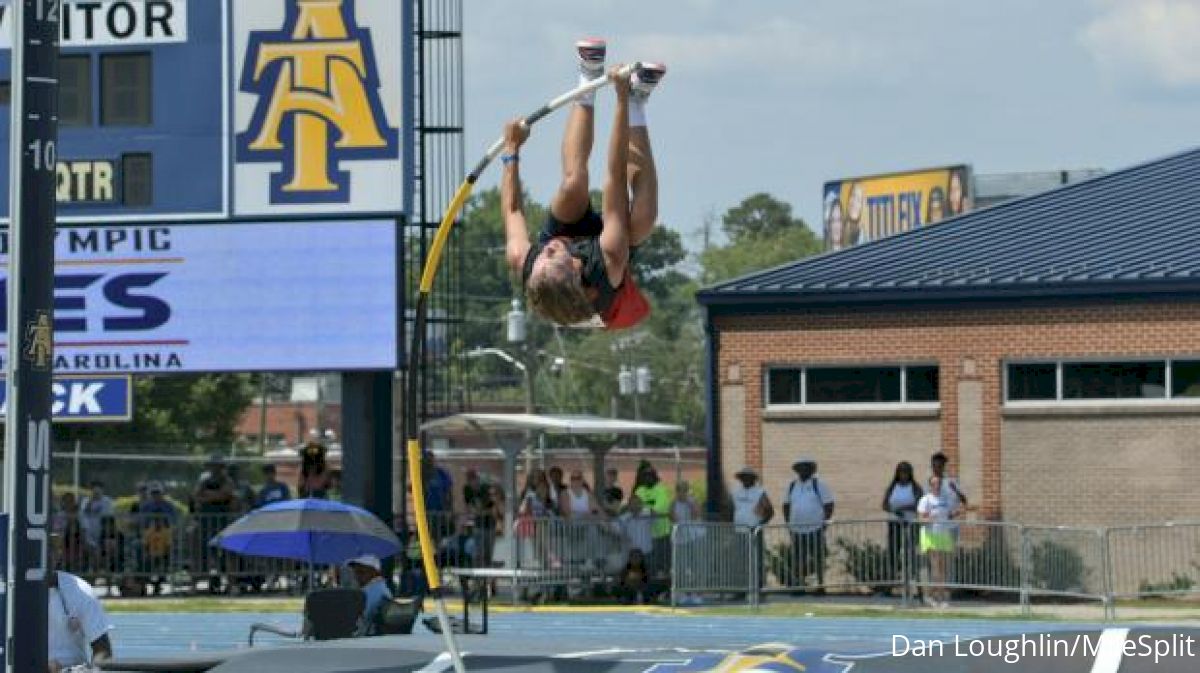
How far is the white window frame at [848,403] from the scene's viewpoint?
29.4 m

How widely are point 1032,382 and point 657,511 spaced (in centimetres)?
563

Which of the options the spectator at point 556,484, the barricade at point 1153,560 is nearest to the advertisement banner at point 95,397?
the spectator at point 556,484

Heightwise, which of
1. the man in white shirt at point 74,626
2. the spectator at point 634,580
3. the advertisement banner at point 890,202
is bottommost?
the spectator at point 634,580

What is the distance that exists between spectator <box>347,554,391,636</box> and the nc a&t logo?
8.59 meters

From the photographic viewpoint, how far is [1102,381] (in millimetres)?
28375

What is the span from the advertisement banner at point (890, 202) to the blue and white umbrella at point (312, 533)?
44.3m

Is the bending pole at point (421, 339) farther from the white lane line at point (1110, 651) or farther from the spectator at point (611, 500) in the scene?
the spectator at point (611, 500)

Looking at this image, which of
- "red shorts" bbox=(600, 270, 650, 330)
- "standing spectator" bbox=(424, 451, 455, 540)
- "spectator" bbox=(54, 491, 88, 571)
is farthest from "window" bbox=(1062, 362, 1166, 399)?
"red shorts" bbox=(600, 270, 650, 330)

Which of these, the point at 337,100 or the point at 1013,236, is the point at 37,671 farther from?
the point at 1013,236

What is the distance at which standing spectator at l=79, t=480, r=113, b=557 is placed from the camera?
2669 centimetres

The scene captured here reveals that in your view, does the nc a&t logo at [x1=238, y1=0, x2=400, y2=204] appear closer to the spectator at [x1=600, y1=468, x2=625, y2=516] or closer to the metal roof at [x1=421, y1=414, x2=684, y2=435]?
the metal roof at [x1=421, y1=414, x2=684, y2=435]

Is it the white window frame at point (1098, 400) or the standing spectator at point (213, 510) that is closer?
the standing spectator at point (213, 510)

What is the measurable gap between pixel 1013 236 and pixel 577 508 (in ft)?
27.1

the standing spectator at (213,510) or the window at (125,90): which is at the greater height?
the window at (125,90)
